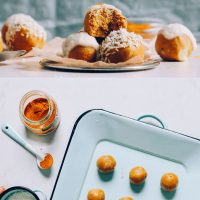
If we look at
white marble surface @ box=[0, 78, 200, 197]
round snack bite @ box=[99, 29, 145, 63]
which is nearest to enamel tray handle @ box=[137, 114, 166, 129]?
white marble surface @ box=[0, 78, 200, 197]

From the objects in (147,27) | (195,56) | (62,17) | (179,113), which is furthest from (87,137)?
(62,17)

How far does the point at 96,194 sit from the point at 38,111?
15 cm

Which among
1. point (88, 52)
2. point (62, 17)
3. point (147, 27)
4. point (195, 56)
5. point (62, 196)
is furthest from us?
point (62, 17)

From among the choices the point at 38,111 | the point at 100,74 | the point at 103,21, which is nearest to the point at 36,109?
the point at 38,111

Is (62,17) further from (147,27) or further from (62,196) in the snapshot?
(62,196)

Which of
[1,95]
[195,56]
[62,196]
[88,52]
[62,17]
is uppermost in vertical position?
[62,17]

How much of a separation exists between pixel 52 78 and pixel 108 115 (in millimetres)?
108

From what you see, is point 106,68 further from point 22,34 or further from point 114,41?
point 22,34

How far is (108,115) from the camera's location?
0.68m

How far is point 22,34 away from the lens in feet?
3.00

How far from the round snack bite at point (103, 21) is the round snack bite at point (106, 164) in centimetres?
27

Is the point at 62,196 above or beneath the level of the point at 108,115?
beneath

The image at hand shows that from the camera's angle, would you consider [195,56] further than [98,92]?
Yes

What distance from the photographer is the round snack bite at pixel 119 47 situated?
759mm
